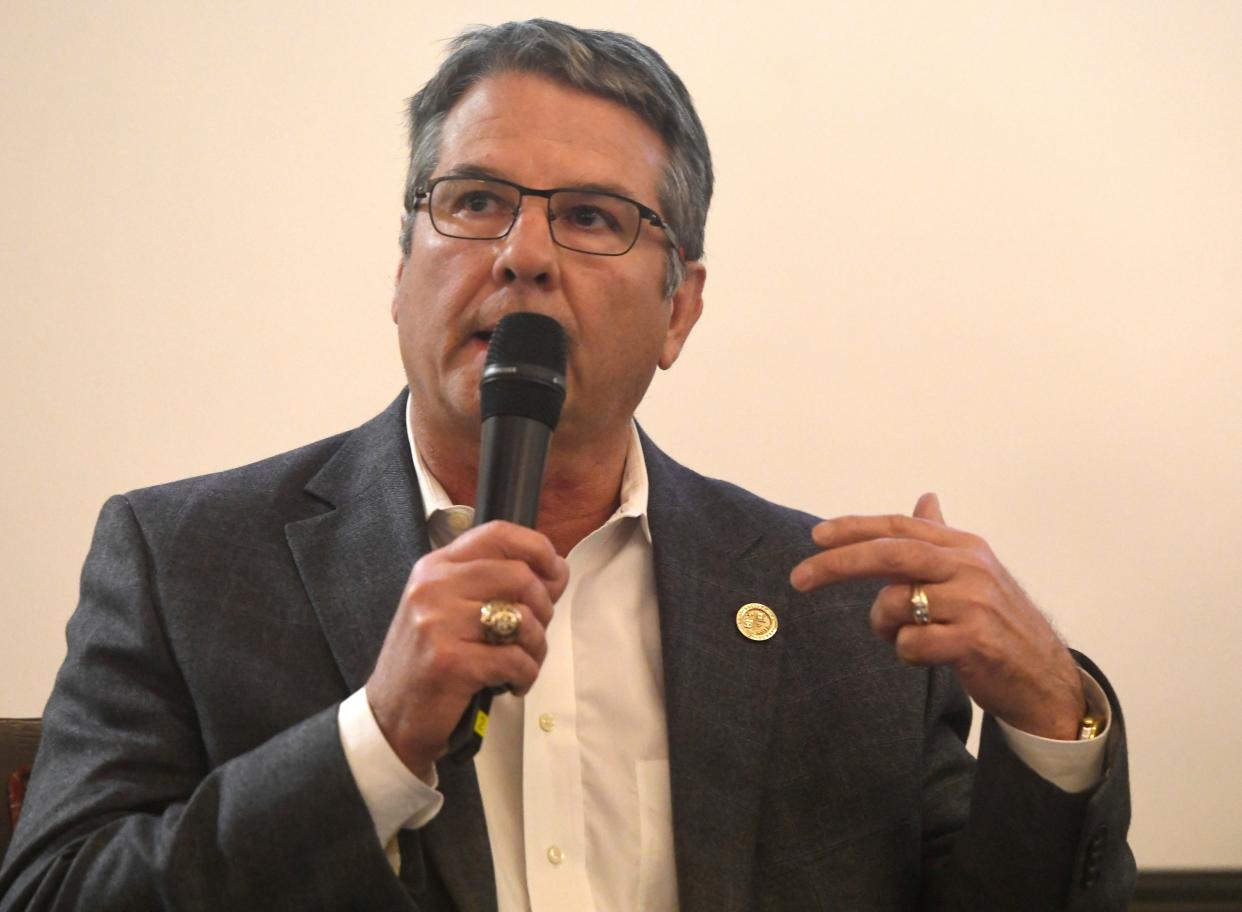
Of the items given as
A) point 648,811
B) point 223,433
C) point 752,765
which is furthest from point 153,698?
point 223,433

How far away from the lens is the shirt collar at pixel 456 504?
6.17ft

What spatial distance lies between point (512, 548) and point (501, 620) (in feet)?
0.22

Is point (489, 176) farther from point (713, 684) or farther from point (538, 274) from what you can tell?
point (713, 684)

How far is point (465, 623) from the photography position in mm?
1260

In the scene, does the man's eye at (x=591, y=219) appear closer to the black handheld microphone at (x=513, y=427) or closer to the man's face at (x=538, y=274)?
the man's face at (x=538, y=274)

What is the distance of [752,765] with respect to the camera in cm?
177

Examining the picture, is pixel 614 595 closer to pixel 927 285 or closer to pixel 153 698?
pixel 153 698

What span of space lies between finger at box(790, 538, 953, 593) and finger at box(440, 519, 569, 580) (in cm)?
35

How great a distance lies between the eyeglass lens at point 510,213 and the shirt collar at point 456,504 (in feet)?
0.90

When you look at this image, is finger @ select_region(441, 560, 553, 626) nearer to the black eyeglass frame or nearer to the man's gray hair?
the black eyeglass frame

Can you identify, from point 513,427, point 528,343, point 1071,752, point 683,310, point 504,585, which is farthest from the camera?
point 683,310

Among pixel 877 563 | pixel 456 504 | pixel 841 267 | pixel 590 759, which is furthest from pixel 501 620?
pixel 841 267

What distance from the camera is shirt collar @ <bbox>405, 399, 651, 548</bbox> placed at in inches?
74.0

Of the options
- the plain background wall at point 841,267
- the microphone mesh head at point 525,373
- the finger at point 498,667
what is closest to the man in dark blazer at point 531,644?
the finger at point 498,667
